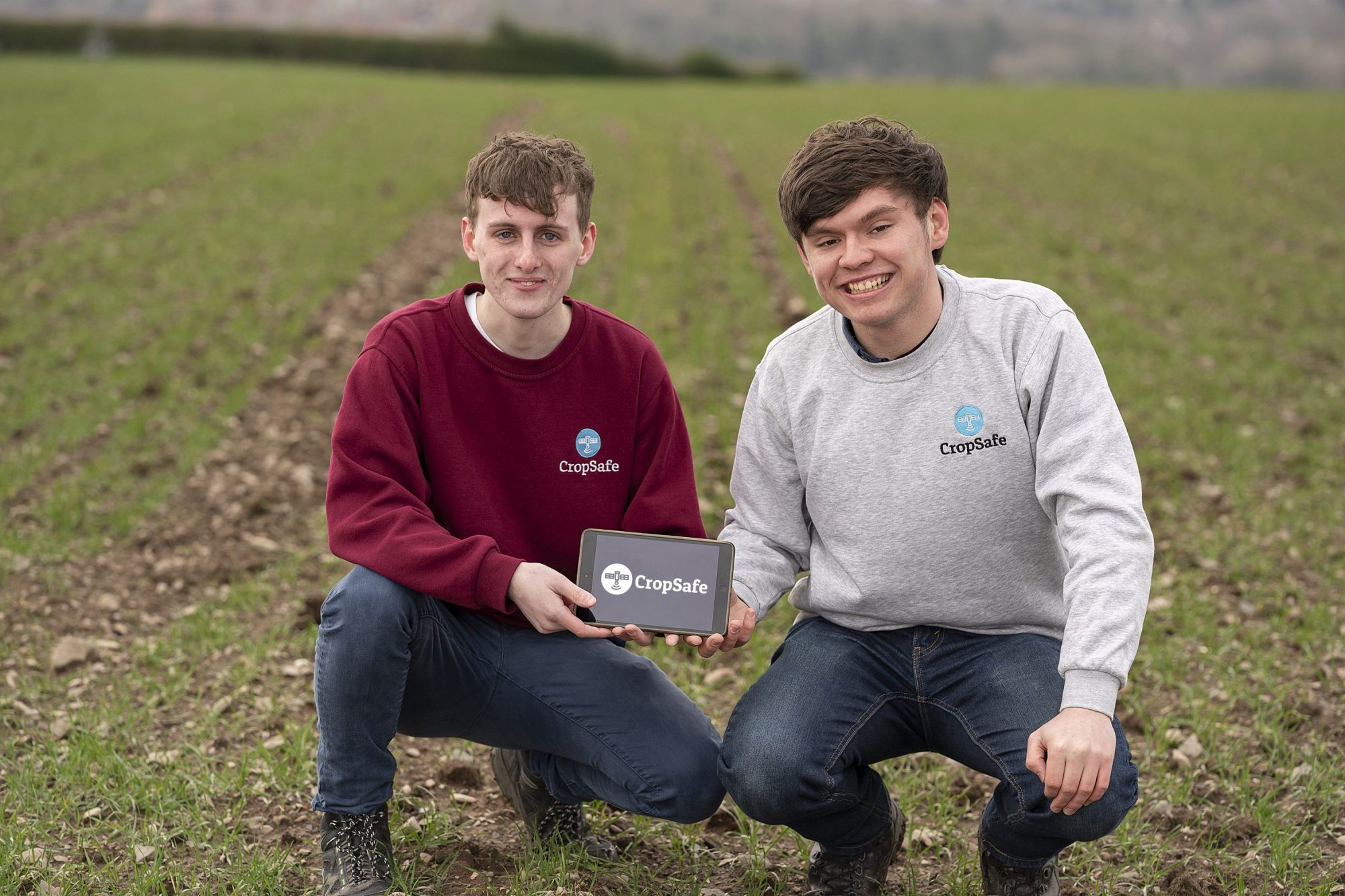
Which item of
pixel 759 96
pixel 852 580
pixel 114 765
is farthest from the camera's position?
pixel 759 96

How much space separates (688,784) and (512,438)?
3.24ft

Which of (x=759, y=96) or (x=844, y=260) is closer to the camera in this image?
(x=844, y=260)

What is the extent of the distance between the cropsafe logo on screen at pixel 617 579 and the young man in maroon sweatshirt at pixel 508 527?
89mm

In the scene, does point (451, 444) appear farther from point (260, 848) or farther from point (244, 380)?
point (244, 380)

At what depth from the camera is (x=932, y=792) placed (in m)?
3.71

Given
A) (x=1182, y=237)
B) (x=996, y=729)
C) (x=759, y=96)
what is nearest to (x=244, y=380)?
(x=996, y=729)

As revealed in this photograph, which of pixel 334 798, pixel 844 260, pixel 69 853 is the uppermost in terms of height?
pixel 844 260

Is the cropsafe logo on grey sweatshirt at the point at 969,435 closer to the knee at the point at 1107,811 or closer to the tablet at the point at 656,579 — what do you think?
the tablet at the point at 656,579

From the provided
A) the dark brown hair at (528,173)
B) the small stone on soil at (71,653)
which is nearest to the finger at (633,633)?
the dark brown hair at (528,173)

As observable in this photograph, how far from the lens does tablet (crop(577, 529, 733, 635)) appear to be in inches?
116

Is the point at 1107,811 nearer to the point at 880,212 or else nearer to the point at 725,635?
the point at 725,635

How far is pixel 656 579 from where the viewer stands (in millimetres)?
2947

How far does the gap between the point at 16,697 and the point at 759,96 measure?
115 feet

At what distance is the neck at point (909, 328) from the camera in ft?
9.92
